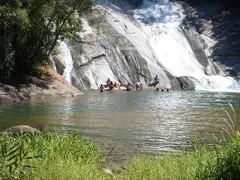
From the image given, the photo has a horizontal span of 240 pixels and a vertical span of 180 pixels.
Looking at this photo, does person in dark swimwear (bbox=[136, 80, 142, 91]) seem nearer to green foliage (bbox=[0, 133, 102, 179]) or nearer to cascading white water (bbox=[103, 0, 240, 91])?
cascading white water (bbox=[103, 0, 240, 91])

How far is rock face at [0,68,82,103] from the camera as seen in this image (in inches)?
1049

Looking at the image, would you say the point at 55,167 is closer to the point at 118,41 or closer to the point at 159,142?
the point at 159,142

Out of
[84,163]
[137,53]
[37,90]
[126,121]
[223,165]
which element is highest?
[137,53]

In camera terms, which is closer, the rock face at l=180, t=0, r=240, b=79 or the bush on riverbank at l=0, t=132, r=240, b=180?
the bush on riverbank at l=0, t=132, r=240, b=180

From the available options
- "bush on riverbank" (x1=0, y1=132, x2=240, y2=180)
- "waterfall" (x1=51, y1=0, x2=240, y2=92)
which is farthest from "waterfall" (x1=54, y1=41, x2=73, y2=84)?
"bush on riverbank" (x1=0, y1=132, x2=240, y2=180)

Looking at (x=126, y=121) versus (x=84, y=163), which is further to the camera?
(x=126, y=121)

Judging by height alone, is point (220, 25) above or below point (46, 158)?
above

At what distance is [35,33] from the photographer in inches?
1238

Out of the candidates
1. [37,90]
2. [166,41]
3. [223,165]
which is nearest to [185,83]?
[166,41]

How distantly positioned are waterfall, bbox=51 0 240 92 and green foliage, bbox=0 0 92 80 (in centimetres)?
585

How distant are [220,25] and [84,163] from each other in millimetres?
49370

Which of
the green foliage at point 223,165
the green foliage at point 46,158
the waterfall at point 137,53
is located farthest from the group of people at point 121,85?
the green foliage at point 223,165

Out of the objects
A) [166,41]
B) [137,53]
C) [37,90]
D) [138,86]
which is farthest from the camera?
[166,41]

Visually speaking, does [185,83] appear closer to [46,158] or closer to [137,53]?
[137,53]
